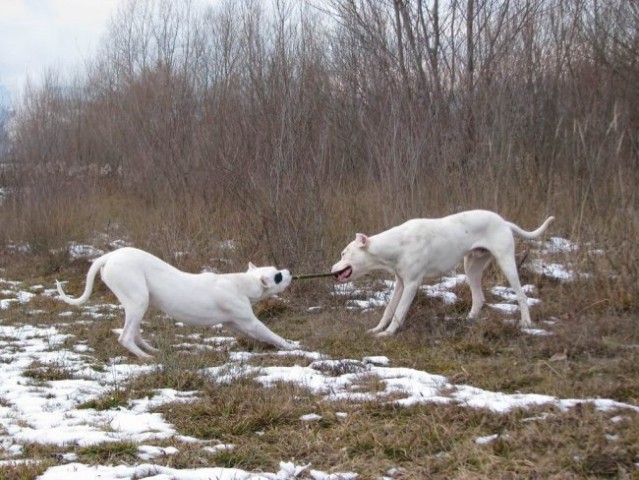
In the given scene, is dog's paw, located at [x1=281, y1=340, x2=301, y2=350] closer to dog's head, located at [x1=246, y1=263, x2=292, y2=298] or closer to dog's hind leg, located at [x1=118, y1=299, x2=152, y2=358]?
dog's head, located at [x1=246, y1=263, x2=292, y2=298]

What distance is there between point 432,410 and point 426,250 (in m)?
3.04

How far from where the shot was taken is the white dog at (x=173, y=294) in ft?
21.6

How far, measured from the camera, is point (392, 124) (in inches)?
437

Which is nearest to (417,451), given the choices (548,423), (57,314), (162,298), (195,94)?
(548,423)

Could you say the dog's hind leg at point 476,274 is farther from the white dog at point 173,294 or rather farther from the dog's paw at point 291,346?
the white dog at point 173,294

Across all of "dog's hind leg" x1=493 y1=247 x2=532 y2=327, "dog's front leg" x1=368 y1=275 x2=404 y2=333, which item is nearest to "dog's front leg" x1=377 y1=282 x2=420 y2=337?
"dog's front leg" x1=368 y1=275 x2=404 y2=333

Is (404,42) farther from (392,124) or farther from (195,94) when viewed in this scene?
(195,94)

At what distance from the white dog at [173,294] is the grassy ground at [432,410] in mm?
264

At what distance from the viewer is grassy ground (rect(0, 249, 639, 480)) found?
355 cm

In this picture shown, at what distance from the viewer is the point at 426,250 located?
7.15 meters

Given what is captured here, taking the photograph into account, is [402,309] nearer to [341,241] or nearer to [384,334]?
[384,334]

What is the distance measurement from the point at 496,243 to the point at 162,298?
3.37m

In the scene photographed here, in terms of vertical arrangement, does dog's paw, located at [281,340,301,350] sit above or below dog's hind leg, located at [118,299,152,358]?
below

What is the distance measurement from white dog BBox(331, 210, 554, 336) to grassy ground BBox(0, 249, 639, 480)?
0.37 metres
